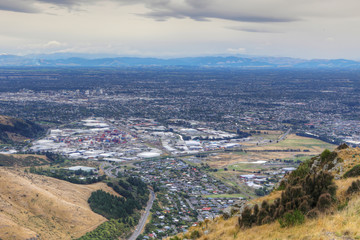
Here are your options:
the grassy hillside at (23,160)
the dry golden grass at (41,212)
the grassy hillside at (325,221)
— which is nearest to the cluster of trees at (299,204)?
the grassy hillside at (325,221)

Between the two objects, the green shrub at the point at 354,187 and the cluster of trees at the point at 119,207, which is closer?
the green shrub at the point at 354,187

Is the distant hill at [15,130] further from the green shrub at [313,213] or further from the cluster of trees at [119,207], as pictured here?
the green shrub at [313,213]

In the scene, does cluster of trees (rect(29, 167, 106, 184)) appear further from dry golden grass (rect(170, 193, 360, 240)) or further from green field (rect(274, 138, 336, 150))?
green field (rect(274, 138, 336, 150))

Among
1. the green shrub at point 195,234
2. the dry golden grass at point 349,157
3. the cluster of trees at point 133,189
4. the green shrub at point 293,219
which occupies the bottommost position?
the cluster of trees at point 133,189

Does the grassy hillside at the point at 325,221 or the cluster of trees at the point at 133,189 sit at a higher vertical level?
the grassy hillside at the point at 325,221

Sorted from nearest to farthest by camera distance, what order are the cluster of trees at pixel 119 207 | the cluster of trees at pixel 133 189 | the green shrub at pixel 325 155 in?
the green shrub at pixel 325 155 → the cluster of trees at pixel 119 207 → the cluster of trees at pixel 133 189

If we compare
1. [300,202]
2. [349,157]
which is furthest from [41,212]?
[300,202]

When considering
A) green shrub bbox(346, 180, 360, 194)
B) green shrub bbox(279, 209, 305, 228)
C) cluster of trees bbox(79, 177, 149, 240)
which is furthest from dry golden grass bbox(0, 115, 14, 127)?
green shrub bbox(346, 180, 360, 194)

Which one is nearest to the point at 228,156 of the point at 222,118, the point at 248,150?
the point at 248,150
